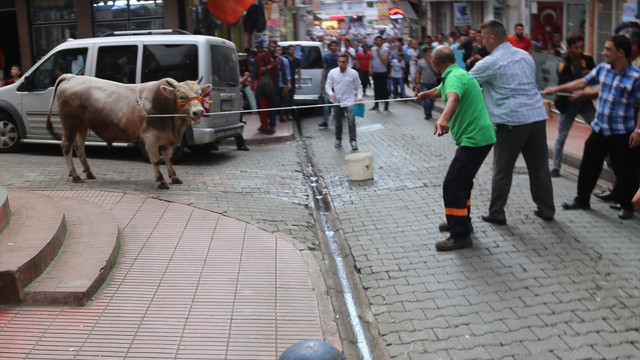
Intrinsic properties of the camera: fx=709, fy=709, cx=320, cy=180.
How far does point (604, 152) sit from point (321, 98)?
37.2ft

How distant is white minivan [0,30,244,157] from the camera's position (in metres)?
11.5

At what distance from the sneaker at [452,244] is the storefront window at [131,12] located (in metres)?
14.1

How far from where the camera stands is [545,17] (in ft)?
67.6

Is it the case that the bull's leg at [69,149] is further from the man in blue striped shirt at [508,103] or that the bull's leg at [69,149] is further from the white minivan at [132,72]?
the man in blue striped shirt at [508,103]

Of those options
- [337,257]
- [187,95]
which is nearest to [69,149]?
[187,95]

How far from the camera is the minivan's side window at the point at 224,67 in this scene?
11.8 m

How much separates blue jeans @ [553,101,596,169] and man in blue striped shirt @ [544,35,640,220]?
5.03 feet

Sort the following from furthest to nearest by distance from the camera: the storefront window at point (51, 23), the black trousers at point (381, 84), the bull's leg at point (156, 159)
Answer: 1. the black trousers at point (381, 84)
2. the storefront window at point (51, 23)
3. the bull's leg at point (156, 159)

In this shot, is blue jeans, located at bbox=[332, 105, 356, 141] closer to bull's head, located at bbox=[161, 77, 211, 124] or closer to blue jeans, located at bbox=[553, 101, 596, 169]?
blue jeans, located at bbox=[553, 101, 596, 169]

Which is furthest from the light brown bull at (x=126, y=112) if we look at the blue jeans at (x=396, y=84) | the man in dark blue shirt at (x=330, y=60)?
the blue jeans at (x=396, y=84)

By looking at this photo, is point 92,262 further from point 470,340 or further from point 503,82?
point 503,82

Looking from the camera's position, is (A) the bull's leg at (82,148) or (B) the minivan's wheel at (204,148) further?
(B) the minivan's wheel at (204,148)

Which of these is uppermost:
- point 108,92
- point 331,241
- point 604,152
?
→ point 108,92

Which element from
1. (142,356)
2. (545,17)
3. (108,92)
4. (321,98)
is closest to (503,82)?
(142,356)
